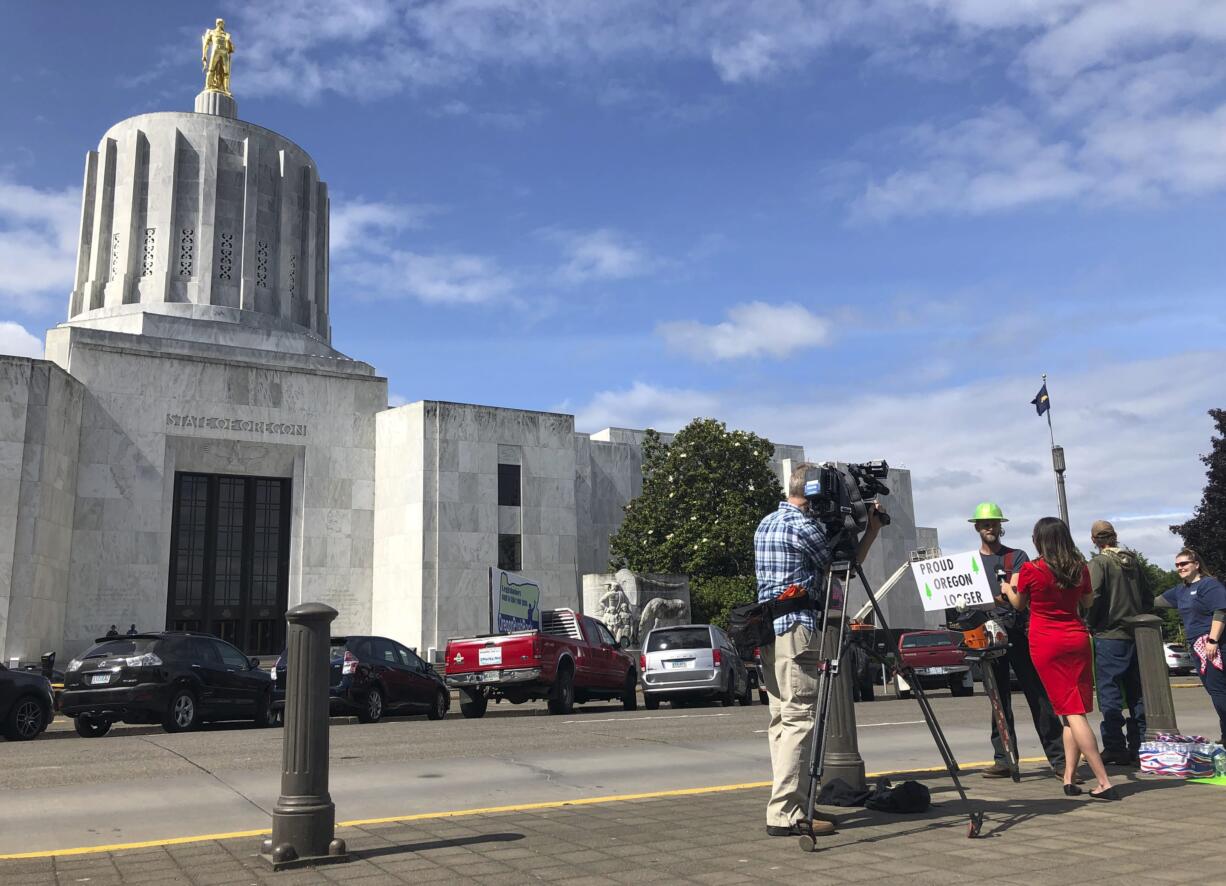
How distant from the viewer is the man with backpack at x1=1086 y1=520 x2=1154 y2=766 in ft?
29.1

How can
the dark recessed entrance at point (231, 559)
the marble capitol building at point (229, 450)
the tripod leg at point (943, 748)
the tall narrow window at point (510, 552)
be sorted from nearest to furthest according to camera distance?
the tripod leg at point (943, 748) → the marble capitol building at point (229, 450) → the dark recessed entrance at point (231, 559) → the tall narrow window at point (510, 552)

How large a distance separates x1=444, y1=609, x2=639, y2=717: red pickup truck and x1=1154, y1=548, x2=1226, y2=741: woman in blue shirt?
1169 centimetres

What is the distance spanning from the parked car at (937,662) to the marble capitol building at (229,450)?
17.6m

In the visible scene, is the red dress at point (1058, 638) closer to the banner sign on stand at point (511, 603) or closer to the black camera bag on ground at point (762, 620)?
the black camera bag on ground at point (762, 620)

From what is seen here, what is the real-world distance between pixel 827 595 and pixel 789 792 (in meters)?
1.14

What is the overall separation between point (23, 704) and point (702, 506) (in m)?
31.8

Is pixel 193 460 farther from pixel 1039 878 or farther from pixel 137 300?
pixel 1039 878

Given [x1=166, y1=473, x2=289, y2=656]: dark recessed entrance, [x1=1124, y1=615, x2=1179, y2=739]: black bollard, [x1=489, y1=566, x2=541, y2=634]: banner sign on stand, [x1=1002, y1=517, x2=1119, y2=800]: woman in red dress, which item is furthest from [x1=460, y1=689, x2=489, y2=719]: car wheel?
[x1=166, y1=473, x2=289, y2=656]: dark recessed entrance

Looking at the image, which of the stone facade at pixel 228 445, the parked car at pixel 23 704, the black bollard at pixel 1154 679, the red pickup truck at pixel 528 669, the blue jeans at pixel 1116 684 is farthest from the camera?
the stone facade at pixel 228 445

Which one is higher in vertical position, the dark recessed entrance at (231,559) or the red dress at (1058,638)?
the dark recessed entrance at (231,559)

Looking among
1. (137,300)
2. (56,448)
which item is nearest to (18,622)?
(56,448)

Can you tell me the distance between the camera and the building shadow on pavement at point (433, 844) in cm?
578

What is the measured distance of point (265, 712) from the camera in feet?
56.2

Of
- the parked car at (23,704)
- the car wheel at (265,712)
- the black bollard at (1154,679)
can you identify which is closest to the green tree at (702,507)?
the car wheel at (265,712)
